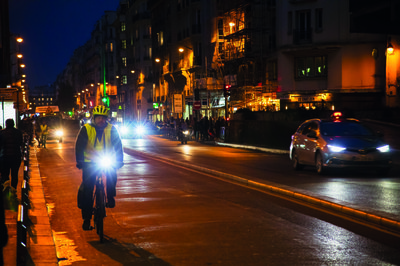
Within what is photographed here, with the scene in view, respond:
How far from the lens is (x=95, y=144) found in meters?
9.08

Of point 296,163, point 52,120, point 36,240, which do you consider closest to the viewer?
point 36,240

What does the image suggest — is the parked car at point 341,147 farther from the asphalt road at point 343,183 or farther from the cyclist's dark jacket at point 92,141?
the cyclist's dark jacket at point 92,141

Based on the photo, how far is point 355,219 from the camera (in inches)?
405

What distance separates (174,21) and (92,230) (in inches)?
2594

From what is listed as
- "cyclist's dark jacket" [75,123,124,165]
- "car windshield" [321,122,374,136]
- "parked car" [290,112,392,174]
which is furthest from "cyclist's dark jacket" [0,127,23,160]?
"car windshield" [321,122,374,136]

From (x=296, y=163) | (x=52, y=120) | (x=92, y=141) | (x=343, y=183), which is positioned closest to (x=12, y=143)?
(x=92, y=141)

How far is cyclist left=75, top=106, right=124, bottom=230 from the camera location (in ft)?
29.5

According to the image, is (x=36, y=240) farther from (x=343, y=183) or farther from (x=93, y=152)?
(x=343, y=183)

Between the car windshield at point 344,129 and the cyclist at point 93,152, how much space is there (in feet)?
34.1

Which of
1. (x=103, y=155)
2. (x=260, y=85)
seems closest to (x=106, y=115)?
(x=103, y=155)

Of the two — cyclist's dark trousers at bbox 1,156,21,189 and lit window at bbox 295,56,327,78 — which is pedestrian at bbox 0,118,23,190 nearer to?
cyclist's dark trousers at bbox 1,156,21,189

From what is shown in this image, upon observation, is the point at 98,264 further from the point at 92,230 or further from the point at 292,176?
the point at 292,176

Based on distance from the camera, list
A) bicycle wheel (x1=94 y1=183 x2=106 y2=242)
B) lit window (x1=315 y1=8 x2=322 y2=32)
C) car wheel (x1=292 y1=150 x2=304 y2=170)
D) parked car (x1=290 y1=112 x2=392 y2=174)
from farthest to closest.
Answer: lit window (x1=315 y1=8 x2=322 y2=32) < car wheel (x1=292 y1=150 x2=304 y2=170) < parked car (x1=290 y1=112 x2=392 y2=174) < bicycle wheel (x1=94 y1=183 x2=106 y2=242)

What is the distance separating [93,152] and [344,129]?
37.2ft
